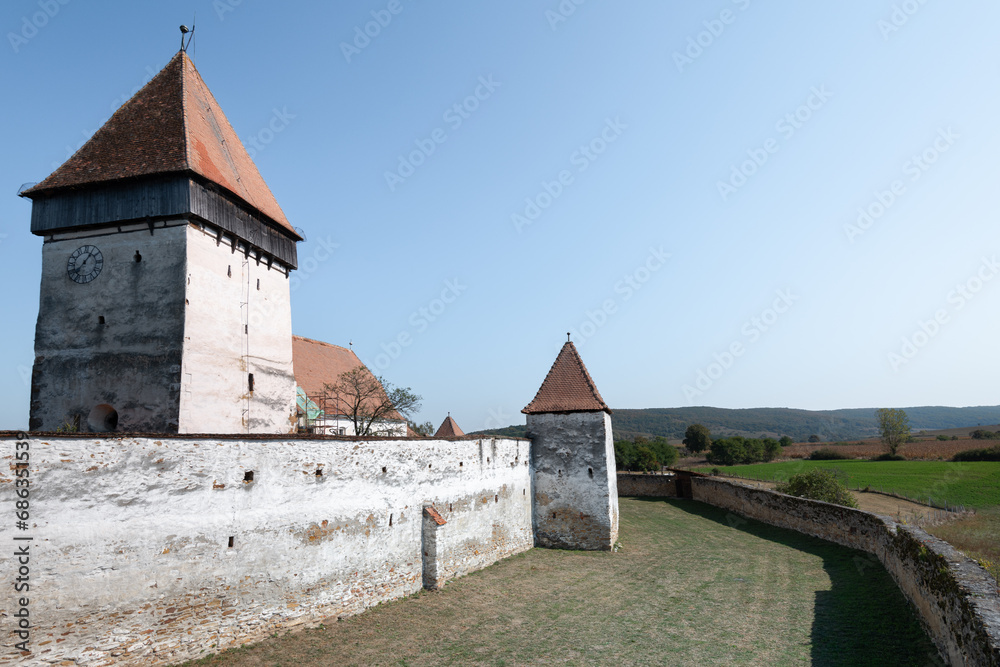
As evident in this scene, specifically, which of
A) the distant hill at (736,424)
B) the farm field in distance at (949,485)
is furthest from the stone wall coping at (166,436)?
the distant hill at (736,424)

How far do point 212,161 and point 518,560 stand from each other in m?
15.4

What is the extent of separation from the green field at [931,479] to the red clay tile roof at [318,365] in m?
30.8

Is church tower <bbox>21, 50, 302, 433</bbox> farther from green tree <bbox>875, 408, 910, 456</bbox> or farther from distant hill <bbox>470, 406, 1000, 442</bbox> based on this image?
distant hill <bbox>470, 406, 1000, 442</bbox>

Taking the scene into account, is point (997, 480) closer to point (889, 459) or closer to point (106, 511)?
point (889, 459)

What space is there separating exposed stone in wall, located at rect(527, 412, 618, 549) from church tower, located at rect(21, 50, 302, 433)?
9.70 meters

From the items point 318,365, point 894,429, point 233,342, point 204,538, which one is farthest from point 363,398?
point 894,429

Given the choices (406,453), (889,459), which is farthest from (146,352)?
A: (889,459)

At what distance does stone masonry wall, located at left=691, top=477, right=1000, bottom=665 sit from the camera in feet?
22.4

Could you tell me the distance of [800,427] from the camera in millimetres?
172250

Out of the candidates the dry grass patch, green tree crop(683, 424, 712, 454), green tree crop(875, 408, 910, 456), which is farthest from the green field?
green tree crop(683, 424, 712, 454)

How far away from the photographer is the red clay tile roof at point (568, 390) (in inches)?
781

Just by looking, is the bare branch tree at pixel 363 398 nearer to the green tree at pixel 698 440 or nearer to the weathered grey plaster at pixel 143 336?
the weathered grey plaster at pixel 143 336

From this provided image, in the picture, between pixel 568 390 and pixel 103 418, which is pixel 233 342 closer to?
pixel 103 418

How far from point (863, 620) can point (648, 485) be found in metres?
26.7
